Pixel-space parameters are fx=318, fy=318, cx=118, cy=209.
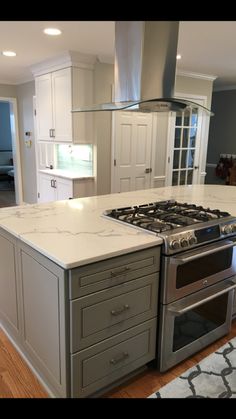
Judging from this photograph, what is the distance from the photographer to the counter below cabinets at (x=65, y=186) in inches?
164

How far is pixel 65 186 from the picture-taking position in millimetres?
4277

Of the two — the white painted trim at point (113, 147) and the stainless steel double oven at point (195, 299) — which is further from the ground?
the white painted trim at point (113, 147)

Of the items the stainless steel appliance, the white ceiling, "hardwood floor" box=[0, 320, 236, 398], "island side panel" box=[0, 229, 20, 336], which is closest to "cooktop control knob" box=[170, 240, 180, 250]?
the stainless steel appliance

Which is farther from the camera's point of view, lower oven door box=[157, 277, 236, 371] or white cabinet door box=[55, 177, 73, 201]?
white cabinet door box=[55, 177, 73, 201]

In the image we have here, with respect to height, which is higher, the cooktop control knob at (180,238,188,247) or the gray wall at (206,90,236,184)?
the gray wall at (206,90,236,184)

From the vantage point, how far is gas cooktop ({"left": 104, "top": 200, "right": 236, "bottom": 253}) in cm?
180

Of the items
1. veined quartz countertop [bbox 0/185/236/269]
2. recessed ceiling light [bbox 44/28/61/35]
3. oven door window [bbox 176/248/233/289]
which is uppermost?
recessed ceiling light [bbox 44/28/61/35]

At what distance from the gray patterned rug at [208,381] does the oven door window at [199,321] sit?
0.16 metres

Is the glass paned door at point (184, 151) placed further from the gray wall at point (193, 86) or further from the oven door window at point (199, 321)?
the oven door window at point (199, 321)

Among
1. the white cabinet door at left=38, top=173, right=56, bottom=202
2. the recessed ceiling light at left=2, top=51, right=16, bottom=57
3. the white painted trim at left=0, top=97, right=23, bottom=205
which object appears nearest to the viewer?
the recessed ceiling light at left=2, top=51, right=16, bottom=57

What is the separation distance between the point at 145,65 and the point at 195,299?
4.89 ft

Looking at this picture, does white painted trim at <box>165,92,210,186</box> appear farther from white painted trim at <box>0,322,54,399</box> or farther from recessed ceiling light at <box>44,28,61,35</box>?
white painted trim at <box>0,322,54,399</box>

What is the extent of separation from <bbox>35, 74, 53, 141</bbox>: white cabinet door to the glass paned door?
1.92m

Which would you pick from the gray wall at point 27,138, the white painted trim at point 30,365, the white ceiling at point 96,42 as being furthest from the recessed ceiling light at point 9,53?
the white painted trim at point 30,365
